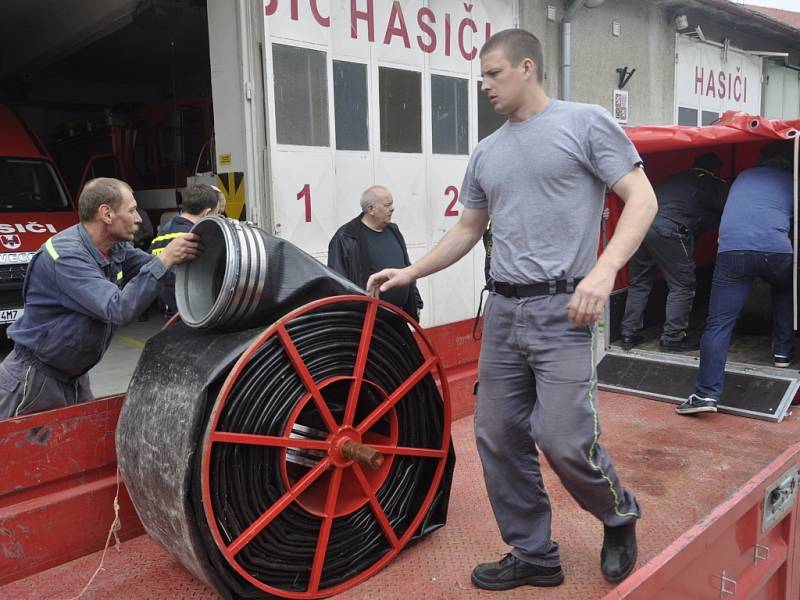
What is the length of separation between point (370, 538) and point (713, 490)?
4.51 feet

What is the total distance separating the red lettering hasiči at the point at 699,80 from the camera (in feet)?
34.7

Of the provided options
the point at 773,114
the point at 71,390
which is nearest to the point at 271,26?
the point at 71,390

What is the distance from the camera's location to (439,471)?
2482 millimetres

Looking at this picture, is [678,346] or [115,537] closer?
[115,537]

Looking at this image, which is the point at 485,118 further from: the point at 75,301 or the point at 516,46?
the point at 75,301

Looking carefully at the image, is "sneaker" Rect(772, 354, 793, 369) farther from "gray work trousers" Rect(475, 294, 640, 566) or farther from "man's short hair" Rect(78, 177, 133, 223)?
"man's short hair" Rect(78, 177, 133, 223)

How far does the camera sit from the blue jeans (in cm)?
378

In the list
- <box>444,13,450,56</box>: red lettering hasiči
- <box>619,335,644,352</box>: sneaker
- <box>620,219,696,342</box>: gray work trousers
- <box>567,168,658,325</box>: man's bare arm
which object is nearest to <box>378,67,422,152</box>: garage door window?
<box>444,13,450,56</box>: red lettering hasiči

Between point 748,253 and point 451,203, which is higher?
point 451,203

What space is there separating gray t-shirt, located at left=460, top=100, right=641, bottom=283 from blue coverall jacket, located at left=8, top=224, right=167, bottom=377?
3.88 feet

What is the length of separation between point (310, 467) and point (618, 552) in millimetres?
994

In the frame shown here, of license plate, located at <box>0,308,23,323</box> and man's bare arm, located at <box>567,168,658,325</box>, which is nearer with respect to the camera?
man's bare arm, located at <box>567,168,658,325</box>

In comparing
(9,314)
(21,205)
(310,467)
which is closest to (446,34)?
(21,205)

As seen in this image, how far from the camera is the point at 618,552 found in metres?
2.08
